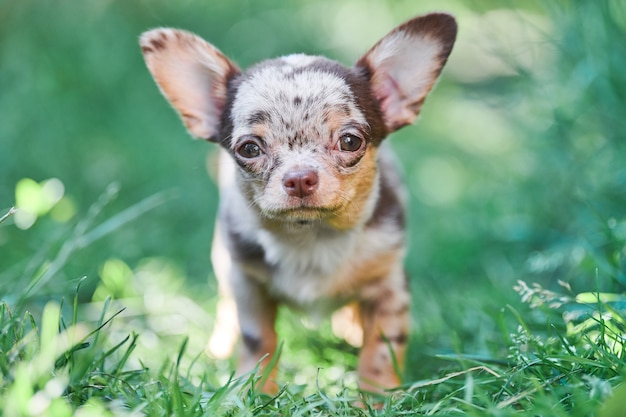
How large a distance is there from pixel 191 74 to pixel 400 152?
3716 mm

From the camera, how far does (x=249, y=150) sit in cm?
296

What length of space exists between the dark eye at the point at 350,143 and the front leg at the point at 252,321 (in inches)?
32.2

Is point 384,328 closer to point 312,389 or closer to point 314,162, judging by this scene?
point 312,389

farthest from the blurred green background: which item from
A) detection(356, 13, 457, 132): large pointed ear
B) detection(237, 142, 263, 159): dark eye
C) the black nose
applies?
detection(356, 13, 457, 132): large pointed ear

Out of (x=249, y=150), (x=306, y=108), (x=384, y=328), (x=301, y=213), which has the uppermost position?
(x=306, y=108)

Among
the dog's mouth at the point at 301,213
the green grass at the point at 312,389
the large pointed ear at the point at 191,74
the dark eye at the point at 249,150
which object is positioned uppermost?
the large pointed ear at the point at 191,74

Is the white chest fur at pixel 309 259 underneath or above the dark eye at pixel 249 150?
underneath

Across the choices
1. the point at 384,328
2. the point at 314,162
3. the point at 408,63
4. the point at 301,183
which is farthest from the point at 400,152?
the point at 301,183

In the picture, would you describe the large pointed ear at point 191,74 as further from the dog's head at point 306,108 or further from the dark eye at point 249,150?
the dark eye at point 249,150

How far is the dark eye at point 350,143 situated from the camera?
2.93 metres

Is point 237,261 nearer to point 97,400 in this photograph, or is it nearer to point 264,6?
point 97,400

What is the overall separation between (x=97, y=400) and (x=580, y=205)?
2.93 metres

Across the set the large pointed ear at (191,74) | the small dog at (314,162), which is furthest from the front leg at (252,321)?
the large pointed ear at (191,74)

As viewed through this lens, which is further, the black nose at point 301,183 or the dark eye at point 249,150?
the dark eye at point 249,150
